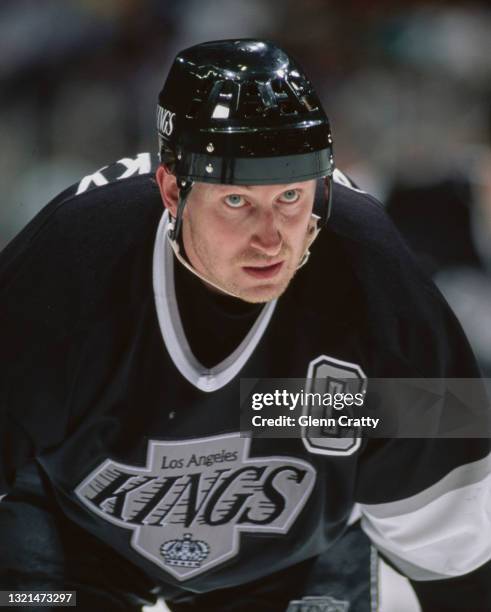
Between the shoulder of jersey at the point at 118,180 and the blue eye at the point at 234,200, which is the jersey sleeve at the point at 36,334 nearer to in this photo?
the shoulder of jersey at the point at 118,180

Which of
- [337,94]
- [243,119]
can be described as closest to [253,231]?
[243,119]

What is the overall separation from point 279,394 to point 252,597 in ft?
1.28

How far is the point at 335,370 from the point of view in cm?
151

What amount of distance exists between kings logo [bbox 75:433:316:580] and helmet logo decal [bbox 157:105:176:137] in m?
0.42

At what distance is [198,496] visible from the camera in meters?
1.59

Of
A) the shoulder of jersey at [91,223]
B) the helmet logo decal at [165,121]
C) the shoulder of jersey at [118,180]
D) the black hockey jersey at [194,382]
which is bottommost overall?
the black hockey jersey at [194,382]

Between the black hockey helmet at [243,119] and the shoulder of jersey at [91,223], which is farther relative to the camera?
the shoulder of jersey at [91,223]

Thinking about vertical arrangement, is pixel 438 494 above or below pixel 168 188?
below

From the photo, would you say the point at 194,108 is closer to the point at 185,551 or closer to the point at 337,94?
the point at 185,551

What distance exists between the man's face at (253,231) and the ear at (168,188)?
0.10 feet

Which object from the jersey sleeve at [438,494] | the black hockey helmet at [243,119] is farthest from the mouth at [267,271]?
the jersey sleeve at [438,494]

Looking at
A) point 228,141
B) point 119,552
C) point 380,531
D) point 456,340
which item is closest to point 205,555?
point 119,552

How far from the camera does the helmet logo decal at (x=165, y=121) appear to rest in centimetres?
140

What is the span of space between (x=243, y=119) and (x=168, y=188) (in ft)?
0.53
